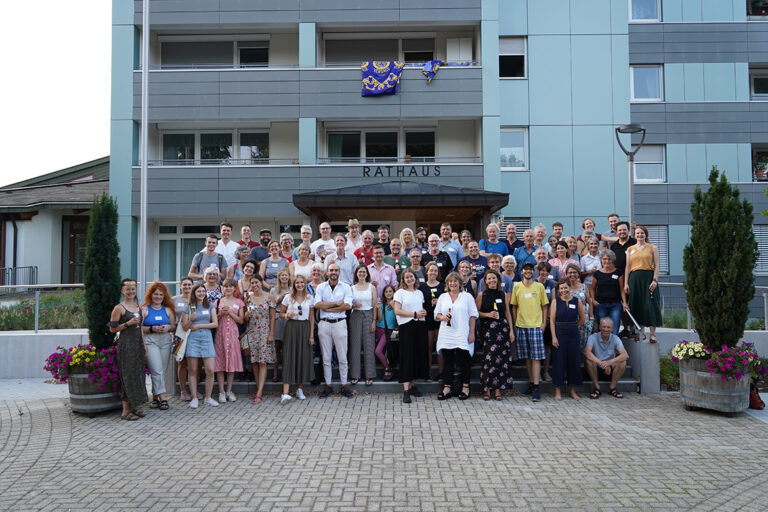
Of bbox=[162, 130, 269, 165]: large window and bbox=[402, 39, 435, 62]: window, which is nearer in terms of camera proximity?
bbox=[162, 130, 269, 165]: large window

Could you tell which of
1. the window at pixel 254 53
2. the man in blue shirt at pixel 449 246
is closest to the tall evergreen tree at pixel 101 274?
the man in blue shirt at pixel 449 246

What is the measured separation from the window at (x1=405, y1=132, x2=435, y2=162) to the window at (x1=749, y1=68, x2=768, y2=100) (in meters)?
12.8

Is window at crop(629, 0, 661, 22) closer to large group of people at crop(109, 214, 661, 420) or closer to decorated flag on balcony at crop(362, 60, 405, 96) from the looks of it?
decorated flag on balcony at crop(362, 60, 405, 96)

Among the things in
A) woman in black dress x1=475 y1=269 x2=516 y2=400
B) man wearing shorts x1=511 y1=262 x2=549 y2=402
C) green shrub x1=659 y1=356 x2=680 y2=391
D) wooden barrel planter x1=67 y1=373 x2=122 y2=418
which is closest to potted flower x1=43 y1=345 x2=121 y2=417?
wooden barrel planter x1=67 y1=373 x2=122 y2=418

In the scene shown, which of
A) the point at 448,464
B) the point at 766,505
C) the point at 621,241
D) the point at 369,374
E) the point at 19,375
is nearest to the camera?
the point at 766,505

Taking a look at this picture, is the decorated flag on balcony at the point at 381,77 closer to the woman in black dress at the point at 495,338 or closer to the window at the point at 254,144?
the window at the point at 254,144

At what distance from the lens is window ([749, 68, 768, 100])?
20797mm

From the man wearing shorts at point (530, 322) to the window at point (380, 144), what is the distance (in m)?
12.3

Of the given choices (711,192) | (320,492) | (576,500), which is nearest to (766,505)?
(576,500)

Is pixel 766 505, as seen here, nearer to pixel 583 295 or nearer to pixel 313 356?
pixel 583 295

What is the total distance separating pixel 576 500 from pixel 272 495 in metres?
2.70

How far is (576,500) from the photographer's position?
472 cm

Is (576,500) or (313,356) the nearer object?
(576,500)

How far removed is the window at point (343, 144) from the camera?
65.5 feet
